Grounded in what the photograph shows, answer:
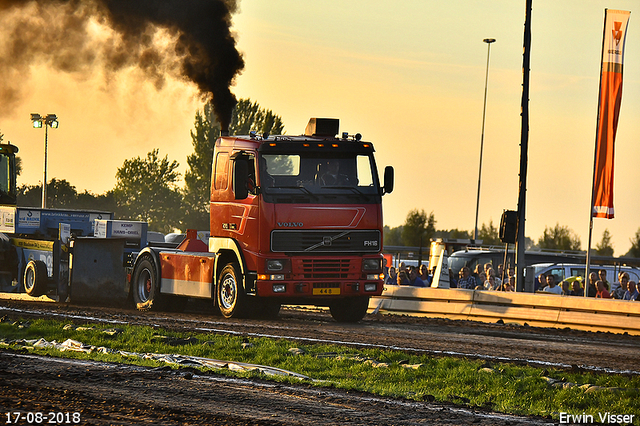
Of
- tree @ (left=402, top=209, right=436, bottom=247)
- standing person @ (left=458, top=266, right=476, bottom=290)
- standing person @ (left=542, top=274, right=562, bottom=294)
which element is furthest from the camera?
tree @ (left=402, top=209, right=436, bottom=247)

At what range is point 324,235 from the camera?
15.7 meters

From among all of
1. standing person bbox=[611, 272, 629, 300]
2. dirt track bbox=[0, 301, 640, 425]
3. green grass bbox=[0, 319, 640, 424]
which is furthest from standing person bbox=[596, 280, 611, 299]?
green grass bbox=[0, 319, 640, 424]

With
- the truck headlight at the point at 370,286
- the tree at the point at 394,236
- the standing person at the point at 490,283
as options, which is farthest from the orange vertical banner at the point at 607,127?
the tree at the point at 394,236

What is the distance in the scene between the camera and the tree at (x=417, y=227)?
320 ft

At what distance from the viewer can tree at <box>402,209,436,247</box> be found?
3844 inches

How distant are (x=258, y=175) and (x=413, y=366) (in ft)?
19.8

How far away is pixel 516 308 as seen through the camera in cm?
1822

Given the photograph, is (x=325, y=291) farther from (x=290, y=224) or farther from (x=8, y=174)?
(x=8, y=174)

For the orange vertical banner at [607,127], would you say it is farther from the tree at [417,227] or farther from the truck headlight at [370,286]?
the tree at [417,227]

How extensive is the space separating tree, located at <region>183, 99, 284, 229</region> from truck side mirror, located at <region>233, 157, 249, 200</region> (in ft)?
212

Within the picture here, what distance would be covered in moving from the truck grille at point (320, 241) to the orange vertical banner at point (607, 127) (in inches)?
289

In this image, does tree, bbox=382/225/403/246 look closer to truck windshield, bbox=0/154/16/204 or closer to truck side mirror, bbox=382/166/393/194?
truck windshield, bbox=0/154/16/204

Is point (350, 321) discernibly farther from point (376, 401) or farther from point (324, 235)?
point (376, 401)

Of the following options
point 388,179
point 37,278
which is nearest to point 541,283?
point 388,179
